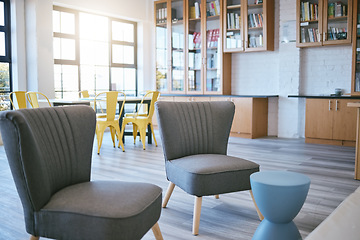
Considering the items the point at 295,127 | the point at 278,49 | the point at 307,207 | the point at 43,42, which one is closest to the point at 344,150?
the point at 295,127

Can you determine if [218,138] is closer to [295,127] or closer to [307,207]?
[307,207]

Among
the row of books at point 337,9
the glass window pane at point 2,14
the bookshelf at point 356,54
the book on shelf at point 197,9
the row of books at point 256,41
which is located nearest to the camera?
the bookshelf at point 356,54

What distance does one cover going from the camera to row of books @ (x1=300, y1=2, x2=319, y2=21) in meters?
5.90

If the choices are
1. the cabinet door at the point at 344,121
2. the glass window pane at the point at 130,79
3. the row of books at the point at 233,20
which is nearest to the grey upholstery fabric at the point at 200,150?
the cabinet door at the point at 344,121

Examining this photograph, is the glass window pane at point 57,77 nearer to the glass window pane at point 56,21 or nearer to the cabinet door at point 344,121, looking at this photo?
the glass window pane at point 56,21

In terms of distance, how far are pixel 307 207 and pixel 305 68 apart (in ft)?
13.6

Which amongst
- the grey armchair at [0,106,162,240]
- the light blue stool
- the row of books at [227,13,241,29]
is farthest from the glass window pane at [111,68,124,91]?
the light blue stool

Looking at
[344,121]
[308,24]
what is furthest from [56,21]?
[344,121]

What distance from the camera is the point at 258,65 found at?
22.9 feet

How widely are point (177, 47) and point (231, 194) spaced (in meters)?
4.84

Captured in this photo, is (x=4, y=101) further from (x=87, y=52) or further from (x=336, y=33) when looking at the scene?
(x=336, y=33)

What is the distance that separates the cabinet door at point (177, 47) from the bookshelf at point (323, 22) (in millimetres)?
2305

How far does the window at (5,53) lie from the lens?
6031mm

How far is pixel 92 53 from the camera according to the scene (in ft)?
23.7
